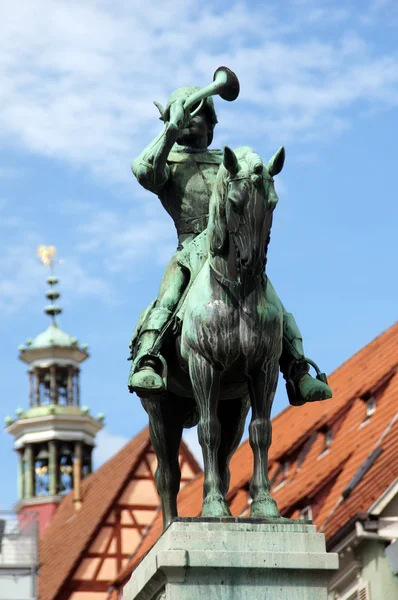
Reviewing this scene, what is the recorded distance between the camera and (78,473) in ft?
203

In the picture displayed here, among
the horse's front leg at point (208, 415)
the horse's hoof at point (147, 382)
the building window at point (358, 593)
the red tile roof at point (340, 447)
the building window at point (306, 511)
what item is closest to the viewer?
the horse's front leg at point (208, 415)

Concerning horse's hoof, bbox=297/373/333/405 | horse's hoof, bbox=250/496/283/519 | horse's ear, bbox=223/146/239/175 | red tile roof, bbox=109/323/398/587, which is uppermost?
red tile roof, bbox=109/323/398/587

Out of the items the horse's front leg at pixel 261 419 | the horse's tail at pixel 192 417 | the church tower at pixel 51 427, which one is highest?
the church tower at pixel 51 427

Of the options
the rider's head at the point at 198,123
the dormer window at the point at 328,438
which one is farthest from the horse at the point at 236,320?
the dormer window at the point at 328,438

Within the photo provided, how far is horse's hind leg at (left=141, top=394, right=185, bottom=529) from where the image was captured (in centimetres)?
1459

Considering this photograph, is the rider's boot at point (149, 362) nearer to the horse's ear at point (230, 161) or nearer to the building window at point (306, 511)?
the horse's ear at point (230, 161)

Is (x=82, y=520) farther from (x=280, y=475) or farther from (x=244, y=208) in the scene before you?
(x=244, y=208)

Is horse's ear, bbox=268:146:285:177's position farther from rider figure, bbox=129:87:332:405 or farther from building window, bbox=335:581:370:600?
building window, bbox=335:581:370:600

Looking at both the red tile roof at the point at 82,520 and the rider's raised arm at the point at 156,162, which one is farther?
the red tile roof at the point at 82,520

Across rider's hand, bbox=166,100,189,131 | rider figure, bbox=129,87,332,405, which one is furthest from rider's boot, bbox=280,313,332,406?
rider's hand, bbox=166,100,189,131

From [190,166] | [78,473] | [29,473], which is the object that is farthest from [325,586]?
[29,473]

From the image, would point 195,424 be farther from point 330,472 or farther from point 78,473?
point 78,473

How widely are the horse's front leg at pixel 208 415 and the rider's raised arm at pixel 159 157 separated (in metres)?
1.67

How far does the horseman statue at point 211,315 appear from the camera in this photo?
44.2 feet
